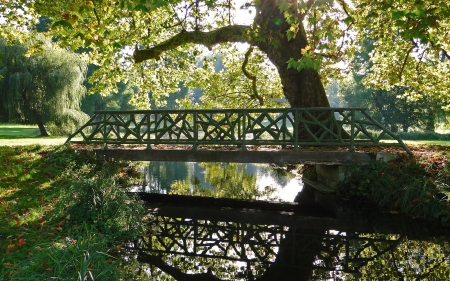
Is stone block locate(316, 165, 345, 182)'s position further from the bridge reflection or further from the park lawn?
the park lawn

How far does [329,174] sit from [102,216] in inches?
299

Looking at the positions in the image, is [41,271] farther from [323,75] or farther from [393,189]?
[323,75]

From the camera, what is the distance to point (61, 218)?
23.2 ft

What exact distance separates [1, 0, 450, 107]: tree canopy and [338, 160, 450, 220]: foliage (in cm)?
307

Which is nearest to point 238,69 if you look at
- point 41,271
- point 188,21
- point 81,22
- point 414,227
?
point 188,21

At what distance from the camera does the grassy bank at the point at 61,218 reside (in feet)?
15.8

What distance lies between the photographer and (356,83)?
3866 centimetres

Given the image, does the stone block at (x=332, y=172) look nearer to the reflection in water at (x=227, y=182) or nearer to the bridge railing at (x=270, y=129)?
the bridge railing at (x=270, y=129)

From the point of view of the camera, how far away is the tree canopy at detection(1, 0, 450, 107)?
37.2ft

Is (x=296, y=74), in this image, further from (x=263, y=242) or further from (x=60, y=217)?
(x=60, y=217)

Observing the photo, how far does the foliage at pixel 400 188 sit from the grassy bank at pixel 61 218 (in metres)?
6.08

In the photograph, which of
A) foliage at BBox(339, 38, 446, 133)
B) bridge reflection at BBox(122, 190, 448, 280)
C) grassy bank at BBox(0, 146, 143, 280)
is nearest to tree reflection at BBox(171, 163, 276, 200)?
bridge reflection at BBox(122, 190, 448, 280)

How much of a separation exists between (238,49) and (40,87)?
1235cm

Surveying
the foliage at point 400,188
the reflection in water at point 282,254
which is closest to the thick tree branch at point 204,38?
the foliage at point 400,188
